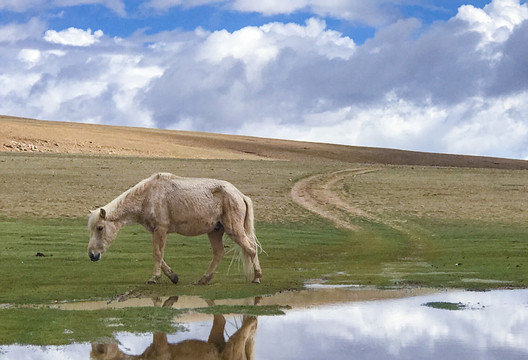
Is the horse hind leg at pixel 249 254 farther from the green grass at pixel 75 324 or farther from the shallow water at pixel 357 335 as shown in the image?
the green grass at pixel 75 324

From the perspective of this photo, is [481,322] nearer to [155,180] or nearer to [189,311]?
[189,311]

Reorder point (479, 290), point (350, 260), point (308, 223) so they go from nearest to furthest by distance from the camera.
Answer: point (479, 290) < point (350, 260) < point (308, 223)

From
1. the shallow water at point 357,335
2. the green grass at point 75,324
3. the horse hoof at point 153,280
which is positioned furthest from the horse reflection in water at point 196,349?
the horse hoof at point 153,280

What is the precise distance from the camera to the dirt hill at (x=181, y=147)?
6794 centimetres

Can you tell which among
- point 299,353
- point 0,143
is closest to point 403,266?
point 299,353

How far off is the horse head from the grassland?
2.42 feet

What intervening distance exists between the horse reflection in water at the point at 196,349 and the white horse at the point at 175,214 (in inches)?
220

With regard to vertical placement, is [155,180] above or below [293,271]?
above

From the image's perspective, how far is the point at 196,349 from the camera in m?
11.2

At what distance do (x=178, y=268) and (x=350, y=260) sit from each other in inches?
202

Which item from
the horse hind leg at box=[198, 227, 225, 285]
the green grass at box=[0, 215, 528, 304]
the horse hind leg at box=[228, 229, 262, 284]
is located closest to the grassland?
the green grass at box=[0, 215, 528, 304]

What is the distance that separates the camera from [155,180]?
18.0 meters

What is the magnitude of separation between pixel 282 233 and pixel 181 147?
49.9 metres

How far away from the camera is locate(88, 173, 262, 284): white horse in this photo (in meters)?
17.6
